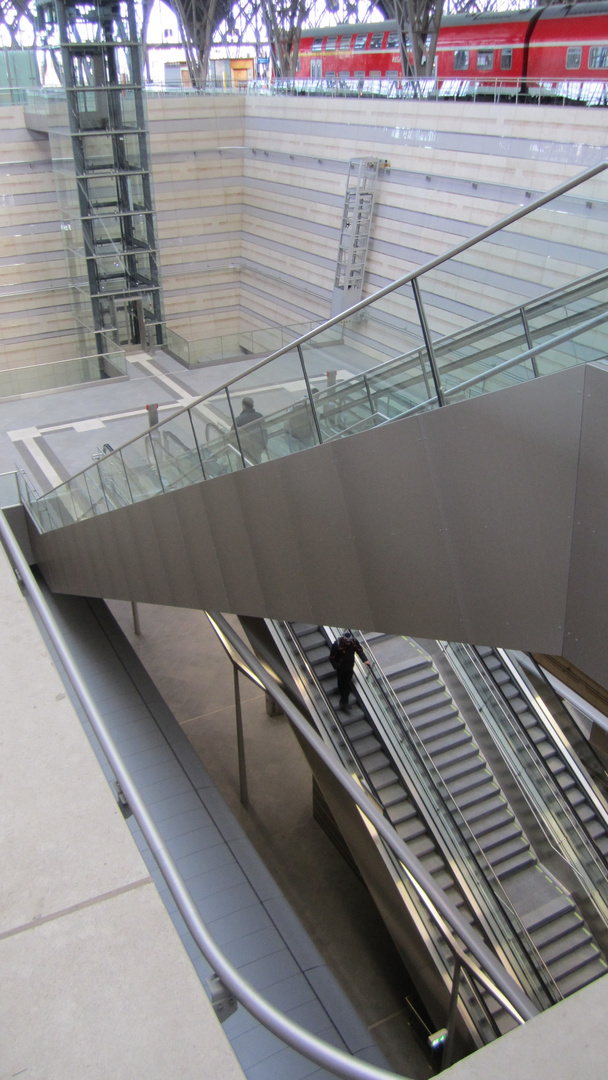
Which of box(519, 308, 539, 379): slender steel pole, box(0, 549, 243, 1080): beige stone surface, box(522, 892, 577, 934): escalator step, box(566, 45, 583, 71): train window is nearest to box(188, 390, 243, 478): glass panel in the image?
box(519, 308, 539, 379): slender steel pole

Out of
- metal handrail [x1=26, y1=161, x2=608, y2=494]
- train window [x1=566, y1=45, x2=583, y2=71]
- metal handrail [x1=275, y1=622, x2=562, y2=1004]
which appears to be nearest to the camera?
metal handrail [x1=26, y1=161, x2=608, y2=494]

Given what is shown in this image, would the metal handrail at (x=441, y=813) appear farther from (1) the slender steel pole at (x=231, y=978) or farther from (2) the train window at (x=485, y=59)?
(2) the train window at (x=485, y=59)

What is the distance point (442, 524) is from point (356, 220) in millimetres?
17363

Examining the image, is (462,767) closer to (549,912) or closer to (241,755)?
(549,912)

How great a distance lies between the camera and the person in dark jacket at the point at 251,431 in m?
5.46

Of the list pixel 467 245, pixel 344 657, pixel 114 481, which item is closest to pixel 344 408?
pixel 467 245

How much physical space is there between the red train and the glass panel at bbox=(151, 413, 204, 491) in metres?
12.2

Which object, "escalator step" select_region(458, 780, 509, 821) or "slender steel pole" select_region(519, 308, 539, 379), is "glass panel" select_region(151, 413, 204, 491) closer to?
"slender steel pole" select_region(519, 308, 539, 379)

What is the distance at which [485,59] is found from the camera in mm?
21922

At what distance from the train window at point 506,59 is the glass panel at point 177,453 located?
748 inches

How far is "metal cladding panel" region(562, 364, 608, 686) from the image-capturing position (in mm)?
2912

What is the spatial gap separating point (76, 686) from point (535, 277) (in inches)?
98.3

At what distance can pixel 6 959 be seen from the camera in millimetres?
1897

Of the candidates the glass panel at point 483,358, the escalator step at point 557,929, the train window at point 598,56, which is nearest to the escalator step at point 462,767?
the escalator step at point 557,929
